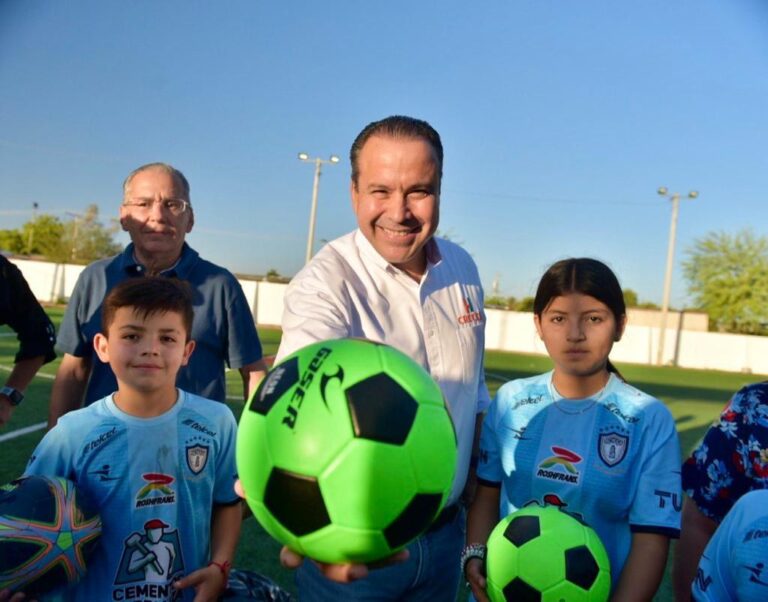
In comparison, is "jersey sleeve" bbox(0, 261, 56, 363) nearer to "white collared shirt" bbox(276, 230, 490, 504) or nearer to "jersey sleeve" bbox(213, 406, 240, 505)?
"jersey sleeve" bbox(213, 406, 240, 505)

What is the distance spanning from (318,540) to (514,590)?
3.14ft

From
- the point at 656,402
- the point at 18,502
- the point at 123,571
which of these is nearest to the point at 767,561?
the point at 656,402

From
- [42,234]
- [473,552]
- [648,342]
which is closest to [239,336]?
[473,552]

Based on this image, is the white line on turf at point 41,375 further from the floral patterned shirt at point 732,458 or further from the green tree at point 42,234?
the green tree at point 42,234

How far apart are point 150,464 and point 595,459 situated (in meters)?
1.78

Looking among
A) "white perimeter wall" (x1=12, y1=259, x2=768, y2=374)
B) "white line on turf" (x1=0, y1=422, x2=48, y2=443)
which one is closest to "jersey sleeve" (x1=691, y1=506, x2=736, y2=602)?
"white line on turf" (x1=0, y1=422, x2=48, y2=443)

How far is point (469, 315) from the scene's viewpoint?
2.59 m

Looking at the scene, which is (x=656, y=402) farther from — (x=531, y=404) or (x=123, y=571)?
(x=123, y=571)

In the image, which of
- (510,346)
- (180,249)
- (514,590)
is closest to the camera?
(514,590)

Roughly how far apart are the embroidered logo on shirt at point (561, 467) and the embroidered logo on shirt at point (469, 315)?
1.92 ft

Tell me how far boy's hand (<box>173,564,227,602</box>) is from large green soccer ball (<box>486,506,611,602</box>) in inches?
44.0

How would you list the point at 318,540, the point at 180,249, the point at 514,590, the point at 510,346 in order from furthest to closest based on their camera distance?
1. the point at 510,346
2. the point at 180,249
3. the point at 514,590
4. the point at 318,540

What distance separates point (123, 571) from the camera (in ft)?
8.05

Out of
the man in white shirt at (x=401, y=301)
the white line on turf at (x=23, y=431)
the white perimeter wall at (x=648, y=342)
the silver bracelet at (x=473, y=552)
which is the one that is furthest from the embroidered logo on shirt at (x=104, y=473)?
the white perimeter wall at (x=648, y=342)
